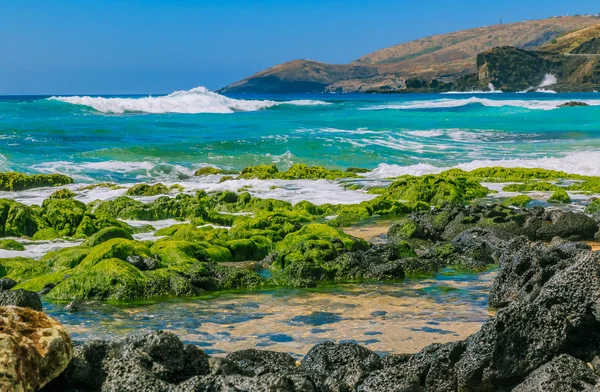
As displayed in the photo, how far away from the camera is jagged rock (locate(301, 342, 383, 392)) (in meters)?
4.15

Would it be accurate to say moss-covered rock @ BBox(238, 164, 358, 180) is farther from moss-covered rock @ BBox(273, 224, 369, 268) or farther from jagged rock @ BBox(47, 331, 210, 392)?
jagged rock @ BBox(47, 331, 210, 392)

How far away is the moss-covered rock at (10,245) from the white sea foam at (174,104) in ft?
134

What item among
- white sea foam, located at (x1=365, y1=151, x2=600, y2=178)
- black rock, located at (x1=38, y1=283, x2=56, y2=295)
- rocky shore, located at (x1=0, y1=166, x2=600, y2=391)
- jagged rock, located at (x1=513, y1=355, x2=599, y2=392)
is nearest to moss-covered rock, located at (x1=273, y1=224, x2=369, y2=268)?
rocky shore, located at (x1=0, y1=166, x2=600, y2=391)

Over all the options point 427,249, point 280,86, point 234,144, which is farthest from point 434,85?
point 427,249

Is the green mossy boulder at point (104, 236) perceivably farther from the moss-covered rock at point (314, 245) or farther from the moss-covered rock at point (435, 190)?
the moss-covered rock at point (435, 190)

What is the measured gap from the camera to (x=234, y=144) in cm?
2895

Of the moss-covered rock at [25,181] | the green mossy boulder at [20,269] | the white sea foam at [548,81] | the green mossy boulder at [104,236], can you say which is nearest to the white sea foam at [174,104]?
the moss-covered rock at [25,181]

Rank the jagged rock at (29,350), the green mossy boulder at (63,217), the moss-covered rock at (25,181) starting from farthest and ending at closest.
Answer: the moss-covered rock at (25,181) < the green mossy boulder at (63,217) < the jagged rock at (29,350)

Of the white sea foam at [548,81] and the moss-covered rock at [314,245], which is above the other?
the white sea foam at [548,81]

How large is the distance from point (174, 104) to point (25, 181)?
37.2 meters

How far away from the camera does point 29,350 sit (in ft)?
11.5

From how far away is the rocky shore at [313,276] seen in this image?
3762 millimetres

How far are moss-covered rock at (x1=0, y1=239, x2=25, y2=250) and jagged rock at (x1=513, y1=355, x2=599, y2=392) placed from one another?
24.5 ft

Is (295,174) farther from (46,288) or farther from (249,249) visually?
(46,288)
